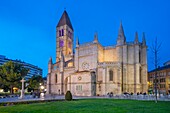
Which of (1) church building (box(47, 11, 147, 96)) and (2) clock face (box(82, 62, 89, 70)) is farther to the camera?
(2) clock face (box(82, 62, 89, 70))

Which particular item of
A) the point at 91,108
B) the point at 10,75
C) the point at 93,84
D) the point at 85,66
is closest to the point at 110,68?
the point at 93,84

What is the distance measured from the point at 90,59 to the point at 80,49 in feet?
19.2

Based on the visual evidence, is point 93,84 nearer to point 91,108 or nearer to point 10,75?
point 10,75

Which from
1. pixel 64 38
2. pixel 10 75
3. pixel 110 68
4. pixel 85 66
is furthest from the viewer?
pixel 64 38

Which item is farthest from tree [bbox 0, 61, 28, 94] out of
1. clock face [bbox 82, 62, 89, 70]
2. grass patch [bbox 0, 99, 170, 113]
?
grass patch [bbox 0, 99, 170, 113]

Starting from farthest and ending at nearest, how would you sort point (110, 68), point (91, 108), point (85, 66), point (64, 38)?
point (64, 38)
point (85, 66)
point (110, 68)
point (91, 108)

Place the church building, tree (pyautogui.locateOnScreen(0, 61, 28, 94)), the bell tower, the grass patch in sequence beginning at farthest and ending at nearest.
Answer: the bell tower → tree (pyautogui.locateOnScreen(0, 61, 28, 94)) → the church building → the grass patch

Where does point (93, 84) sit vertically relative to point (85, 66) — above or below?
below

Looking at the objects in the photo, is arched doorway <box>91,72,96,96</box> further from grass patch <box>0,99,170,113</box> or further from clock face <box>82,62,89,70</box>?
grass patch <box>0,99,170,113</box>

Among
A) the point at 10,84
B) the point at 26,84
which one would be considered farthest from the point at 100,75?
the point at 26,84

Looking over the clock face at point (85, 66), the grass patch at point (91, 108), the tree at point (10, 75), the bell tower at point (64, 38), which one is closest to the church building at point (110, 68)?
the clock face at point (85, 66)

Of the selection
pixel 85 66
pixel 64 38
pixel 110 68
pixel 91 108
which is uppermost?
pixel 64 38

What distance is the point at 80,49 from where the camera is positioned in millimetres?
65188

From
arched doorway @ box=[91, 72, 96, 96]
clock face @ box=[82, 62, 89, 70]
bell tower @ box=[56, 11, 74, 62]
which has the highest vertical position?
bell tower @ box=[56, 11, 74, 62]
